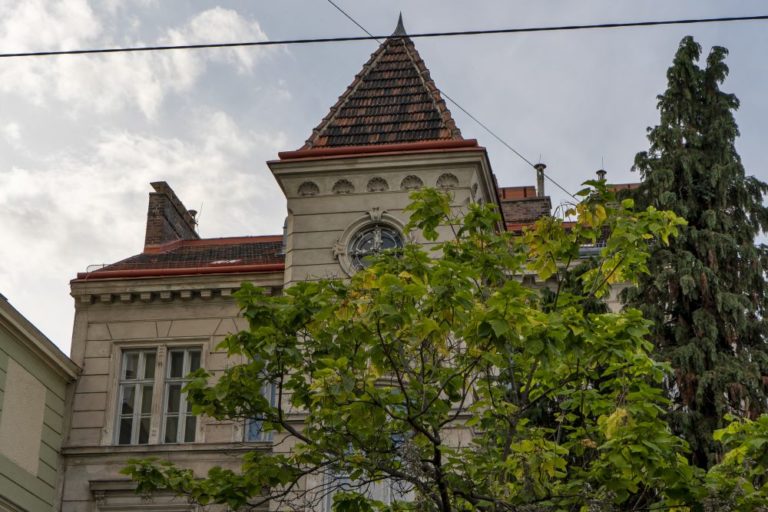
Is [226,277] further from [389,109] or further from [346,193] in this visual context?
[389,109]

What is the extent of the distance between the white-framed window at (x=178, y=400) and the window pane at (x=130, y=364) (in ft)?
2.30

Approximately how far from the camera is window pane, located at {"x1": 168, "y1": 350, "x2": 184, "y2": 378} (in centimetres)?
2544

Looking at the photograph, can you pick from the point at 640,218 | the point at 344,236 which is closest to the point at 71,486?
the point at 344,236

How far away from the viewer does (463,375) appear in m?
15.8

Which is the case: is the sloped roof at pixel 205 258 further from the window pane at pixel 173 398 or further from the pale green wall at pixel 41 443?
the pale green wall at pixel 41 443

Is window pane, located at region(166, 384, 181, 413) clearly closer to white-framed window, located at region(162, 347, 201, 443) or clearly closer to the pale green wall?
white-framed window, located at region(162, 347, 201, 443)

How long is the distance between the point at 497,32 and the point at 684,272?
7.90m

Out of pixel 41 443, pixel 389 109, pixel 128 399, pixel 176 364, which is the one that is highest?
pixel 389 109

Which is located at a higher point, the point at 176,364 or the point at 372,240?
the point at 372,240

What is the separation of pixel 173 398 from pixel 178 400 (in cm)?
12

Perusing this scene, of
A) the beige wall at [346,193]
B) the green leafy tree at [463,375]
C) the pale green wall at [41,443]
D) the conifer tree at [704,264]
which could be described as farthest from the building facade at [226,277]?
the green leafy tree at [463,375]

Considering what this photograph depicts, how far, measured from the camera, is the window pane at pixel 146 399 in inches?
993

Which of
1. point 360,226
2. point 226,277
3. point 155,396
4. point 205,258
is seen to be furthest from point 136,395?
point 360,226

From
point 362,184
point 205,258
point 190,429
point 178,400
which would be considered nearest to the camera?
point 362,184
